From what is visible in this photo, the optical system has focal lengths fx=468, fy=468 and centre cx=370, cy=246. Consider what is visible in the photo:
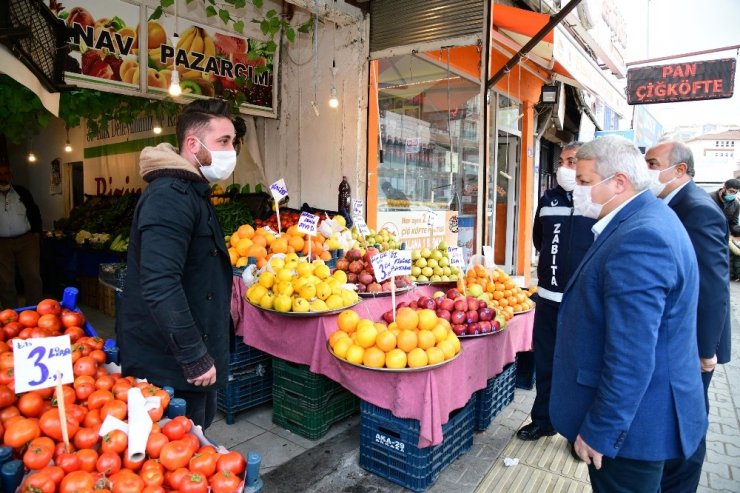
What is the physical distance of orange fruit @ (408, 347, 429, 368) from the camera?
2814 mm

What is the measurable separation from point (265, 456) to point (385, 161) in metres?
4.82

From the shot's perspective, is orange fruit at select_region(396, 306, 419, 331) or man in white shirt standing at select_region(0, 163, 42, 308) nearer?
orange fruit at select_region(396, 306, 419, 331)

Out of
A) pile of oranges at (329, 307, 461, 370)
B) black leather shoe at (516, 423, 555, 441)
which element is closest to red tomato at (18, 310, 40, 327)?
pile of oranges at (329, 307, 461, 370)

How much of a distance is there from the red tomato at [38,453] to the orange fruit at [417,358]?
5.99 feet

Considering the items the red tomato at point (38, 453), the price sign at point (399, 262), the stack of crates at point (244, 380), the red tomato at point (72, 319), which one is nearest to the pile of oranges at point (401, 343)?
the price sign at point (399, 262)

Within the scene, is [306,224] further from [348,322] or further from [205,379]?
[205,379]

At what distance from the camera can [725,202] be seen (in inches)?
434

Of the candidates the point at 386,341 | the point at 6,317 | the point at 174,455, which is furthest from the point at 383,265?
the point at 6,317

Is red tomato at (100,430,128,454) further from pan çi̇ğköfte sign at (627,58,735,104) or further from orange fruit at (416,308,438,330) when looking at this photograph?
Answer: pan çi̇ğköfte sign at (627,58,735,104)

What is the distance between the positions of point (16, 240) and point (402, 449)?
6010 mm

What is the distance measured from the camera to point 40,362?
1603mm

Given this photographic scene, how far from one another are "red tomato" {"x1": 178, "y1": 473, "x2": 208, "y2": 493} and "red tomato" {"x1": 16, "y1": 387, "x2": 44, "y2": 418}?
2.31ft

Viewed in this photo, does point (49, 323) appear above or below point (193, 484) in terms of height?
above

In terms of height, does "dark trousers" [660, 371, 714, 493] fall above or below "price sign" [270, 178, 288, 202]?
below
